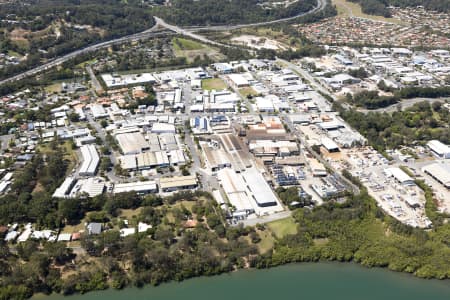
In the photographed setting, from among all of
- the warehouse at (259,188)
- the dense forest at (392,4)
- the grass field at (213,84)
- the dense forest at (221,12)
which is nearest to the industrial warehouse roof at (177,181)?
the warehouse at (259,188)

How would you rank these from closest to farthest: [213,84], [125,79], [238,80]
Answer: [238,80] < [213,84] < [125,79]

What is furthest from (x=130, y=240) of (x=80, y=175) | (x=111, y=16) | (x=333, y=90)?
(x=111, y=16)

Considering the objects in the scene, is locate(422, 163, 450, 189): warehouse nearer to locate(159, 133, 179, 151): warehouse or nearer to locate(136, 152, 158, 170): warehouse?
locate(159, 133, 179, 151): warehouse

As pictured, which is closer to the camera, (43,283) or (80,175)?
(43,283)

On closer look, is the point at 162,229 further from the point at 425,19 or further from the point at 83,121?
the point at 425,19

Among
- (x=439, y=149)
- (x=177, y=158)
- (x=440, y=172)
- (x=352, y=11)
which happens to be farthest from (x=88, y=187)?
(x=352, y=11)

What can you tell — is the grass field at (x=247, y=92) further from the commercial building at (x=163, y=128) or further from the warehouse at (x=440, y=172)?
the warehouse at (x=440, y=172)

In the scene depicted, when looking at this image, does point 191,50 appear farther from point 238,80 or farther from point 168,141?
point 168,141
